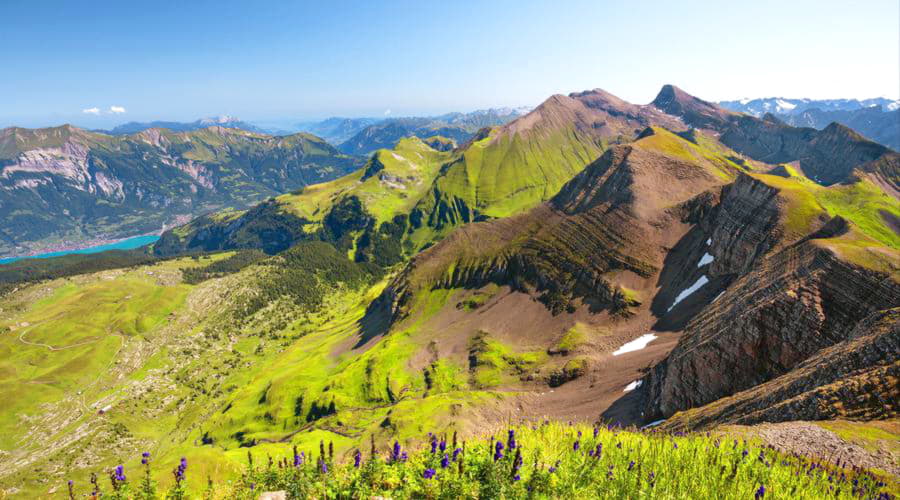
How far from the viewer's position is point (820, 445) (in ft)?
69.3

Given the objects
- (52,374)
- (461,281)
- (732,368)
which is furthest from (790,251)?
(52,374)

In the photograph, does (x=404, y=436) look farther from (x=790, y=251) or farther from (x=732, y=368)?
(x=790, y=251)

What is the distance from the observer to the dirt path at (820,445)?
18672 millimetres

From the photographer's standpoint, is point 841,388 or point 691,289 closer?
point 841,388

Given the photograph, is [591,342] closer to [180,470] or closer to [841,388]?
[841,388]

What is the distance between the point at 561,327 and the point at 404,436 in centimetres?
5363

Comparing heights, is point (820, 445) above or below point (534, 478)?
below

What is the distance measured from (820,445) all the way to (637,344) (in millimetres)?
67393

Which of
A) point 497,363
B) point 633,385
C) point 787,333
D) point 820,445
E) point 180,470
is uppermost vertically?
point 180,470

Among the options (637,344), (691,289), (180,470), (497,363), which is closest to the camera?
(180,470)

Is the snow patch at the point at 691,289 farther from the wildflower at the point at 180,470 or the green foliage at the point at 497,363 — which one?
the wildflower at the point at 180,470

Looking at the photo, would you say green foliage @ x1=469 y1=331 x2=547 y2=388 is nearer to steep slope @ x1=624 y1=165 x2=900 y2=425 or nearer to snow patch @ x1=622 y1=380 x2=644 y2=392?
snow patch @ x1=622 y1=380 x2=644 y2=392

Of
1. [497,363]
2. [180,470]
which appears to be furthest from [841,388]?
[497,363]

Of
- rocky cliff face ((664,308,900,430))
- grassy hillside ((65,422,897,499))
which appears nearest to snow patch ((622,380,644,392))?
rocky cliff face ((664,308,900,430))
